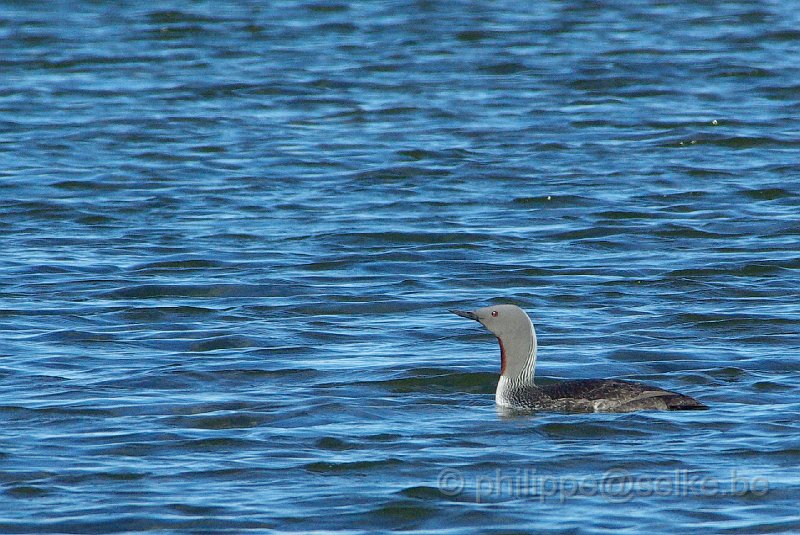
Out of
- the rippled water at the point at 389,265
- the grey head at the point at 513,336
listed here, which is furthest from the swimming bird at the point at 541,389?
the rippled water at the point at 389,265

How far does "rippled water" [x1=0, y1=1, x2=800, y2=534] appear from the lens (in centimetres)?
845

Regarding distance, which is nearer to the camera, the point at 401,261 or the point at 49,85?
the point at 401,261

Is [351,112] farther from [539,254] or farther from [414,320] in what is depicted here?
[414,320]

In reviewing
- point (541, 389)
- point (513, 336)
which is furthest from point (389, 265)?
point (541, 389)

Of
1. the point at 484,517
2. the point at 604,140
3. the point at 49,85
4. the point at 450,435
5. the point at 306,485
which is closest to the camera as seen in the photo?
the point at 484,517

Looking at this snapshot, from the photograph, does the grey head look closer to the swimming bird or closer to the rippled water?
the swimming bird

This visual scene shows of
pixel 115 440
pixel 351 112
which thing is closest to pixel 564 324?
pixel 115 440

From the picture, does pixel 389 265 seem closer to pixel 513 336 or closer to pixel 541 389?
pixel 513 336

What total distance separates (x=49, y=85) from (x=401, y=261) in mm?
12189

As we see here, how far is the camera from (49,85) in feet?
83.6

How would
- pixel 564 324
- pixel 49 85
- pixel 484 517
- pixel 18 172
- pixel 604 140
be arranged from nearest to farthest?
pixel 484 517
pixel 564 324
pixel 18 172
pixel 604 140
pixel 49 85

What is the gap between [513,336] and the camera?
1004 cm

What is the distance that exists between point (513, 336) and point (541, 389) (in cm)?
39

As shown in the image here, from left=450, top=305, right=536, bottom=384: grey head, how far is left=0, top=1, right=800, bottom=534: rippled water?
13.9 inches
